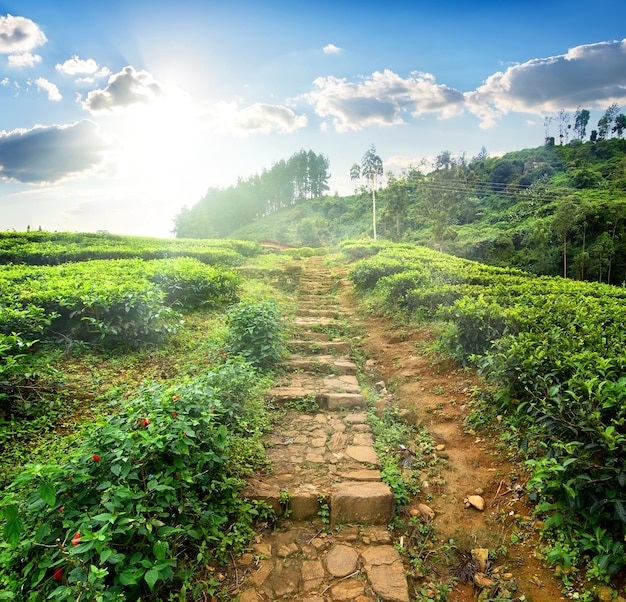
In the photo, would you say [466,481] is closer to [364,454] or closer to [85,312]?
[364,454]

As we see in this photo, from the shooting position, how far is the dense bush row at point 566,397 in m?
2.19

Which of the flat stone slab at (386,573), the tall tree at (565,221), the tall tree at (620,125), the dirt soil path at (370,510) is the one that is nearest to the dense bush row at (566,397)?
the dirt soil path at (370,510)

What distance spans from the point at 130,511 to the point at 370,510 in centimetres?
175

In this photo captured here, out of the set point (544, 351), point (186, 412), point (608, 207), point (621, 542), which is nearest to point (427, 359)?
point (544, 351)

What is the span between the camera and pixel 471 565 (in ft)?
7.97

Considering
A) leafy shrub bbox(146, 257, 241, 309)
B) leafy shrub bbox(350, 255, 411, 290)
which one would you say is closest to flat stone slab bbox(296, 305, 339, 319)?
leafy shrub bbox(146, 257, 241, 309)

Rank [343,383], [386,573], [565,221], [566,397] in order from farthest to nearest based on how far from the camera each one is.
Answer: [565,221] → [343,383] → [566,397] → [386,573]

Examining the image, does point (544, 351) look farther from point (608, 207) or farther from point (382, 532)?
point (608, 207)

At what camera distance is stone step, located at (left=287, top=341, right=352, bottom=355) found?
19.5 feet

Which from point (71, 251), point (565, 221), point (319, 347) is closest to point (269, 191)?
point (565, 221)

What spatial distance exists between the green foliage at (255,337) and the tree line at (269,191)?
6013 cm

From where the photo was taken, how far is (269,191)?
224 ft

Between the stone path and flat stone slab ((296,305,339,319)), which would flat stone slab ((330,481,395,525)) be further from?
flat stone slab ((296,305,339,319))

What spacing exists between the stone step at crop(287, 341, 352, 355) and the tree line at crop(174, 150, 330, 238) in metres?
59.8
